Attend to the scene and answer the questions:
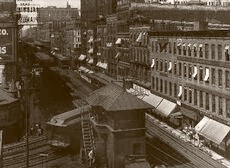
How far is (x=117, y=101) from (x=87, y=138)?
17.2ft

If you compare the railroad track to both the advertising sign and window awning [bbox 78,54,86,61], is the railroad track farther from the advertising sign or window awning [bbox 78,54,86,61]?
window awning [bbox 78,54,86,61]

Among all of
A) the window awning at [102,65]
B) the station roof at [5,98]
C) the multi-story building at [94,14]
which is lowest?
the station roof at [5,98]

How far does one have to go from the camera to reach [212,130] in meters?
42.7

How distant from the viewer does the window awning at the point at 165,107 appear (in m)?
54.3

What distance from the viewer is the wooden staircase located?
113ft

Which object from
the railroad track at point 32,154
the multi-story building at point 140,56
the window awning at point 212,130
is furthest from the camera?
the multi-story building at point 140,56

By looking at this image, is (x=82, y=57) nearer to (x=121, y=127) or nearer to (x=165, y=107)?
(x=165, y=107)

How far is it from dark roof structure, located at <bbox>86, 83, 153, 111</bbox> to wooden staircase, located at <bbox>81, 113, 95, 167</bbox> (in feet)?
8.16

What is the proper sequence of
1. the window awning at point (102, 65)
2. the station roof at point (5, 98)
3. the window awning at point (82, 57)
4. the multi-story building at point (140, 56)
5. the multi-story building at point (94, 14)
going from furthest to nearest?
the window awning at point (82, 57), the multi-story building at point (94, 14), the window awning at point (102, 65), the multi-story building at point (140, 56), the station roof at point (5, 98)

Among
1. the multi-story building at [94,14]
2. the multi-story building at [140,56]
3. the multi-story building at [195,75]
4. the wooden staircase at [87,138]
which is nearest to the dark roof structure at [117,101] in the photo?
the wooden staircase at [87,138]

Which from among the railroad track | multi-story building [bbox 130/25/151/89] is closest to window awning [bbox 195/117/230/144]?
the railroad track

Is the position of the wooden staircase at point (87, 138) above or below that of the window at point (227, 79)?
below

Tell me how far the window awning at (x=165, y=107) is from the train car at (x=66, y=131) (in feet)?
61.8

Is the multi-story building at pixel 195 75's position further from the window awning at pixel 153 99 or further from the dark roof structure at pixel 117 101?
the dark roof structure at pixel 117 101
